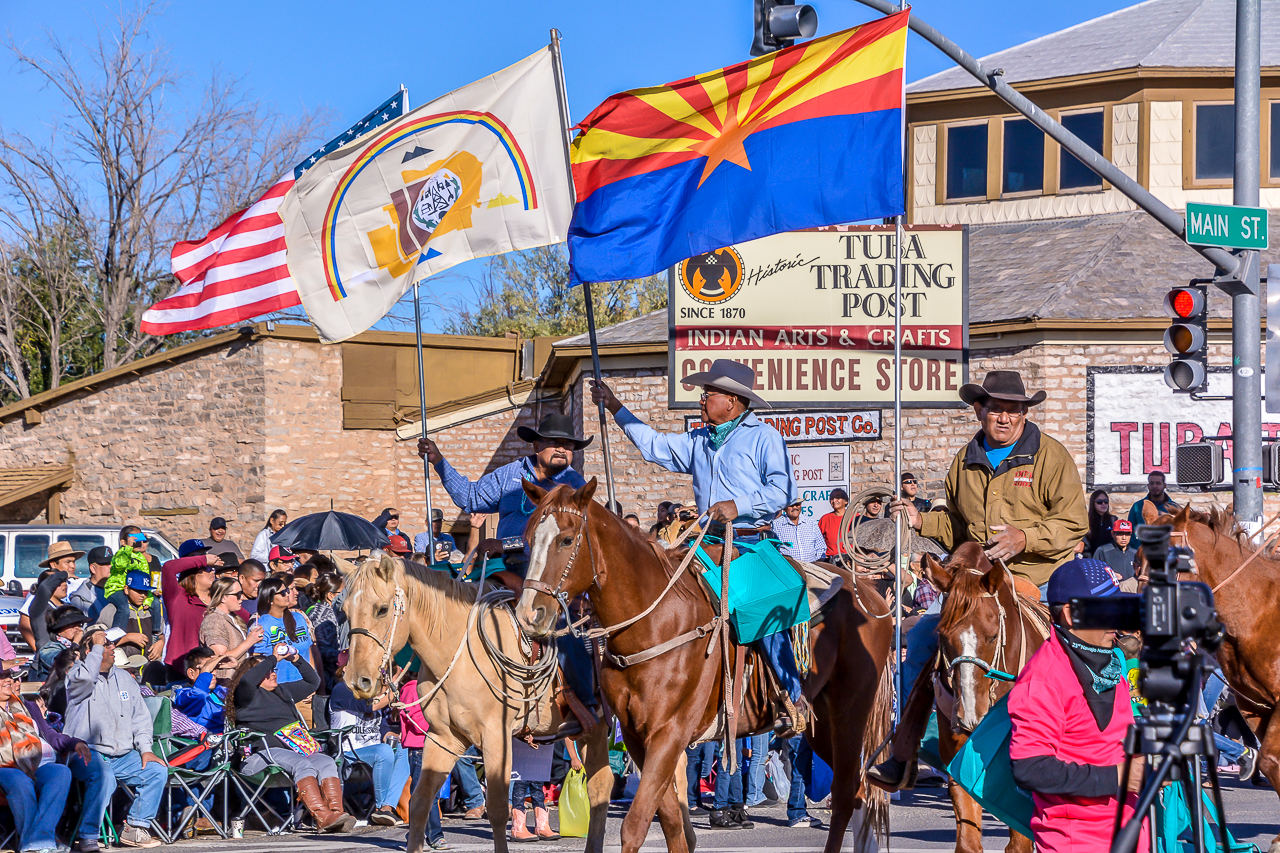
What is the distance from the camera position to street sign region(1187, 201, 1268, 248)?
11.2 meters

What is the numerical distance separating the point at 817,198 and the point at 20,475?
2546cm

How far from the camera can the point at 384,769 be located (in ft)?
38.7

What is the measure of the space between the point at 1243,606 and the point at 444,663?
5216 millimetres

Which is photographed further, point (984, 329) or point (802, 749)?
point (984, 329)

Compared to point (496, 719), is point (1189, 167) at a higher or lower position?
higher

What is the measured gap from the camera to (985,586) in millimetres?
6980

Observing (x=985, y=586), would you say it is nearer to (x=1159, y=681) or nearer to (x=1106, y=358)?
(x=1159, y=681)

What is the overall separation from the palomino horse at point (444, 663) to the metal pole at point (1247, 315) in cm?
611

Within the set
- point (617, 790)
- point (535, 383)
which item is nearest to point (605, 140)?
point (617, 790)

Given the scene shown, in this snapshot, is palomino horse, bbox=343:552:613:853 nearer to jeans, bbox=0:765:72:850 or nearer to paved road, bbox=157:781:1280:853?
paved road, bbox=157:781:1280:853

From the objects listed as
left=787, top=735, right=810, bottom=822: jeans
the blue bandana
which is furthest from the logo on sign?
the blue bandana

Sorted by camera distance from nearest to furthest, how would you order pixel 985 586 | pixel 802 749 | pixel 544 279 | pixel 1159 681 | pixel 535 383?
pixel 1159 681
pixel 985 586
pixel 802 749
pixel 535 383
pixel 544 279

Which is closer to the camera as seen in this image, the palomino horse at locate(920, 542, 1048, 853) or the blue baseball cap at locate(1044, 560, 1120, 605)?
the blue baseball cap at locate(1044, 560, 1120, 605)

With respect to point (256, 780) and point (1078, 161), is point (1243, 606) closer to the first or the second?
point (256, 780)
